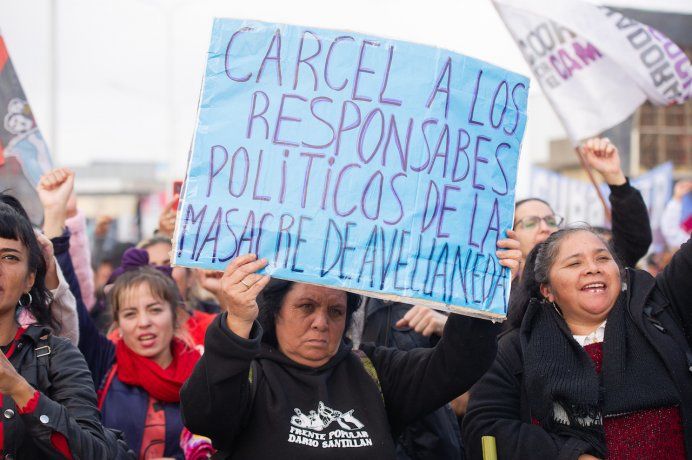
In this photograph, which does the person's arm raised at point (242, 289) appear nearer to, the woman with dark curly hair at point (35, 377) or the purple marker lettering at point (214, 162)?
the purple marker lettering at point (214, 162)

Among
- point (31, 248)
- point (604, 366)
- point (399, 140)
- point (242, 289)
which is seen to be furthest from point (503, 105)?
point (31, 248)

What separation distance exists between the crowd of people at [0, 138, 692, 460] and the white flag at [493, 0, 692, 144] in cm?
210

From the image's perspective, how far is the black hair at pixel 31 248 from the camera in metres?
3.01

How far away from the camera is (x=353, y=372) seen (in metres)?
3.25

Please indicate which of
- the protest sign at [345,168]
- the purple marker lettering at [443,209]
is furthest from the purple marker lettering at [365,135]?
the purple marker lettering at [443,209]

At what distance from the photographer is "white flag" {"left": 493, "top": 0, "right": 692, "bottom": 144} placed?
5430 millimetres

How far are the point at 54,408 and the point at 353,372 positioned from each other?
1059mm

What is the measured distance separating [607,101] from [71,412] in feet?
13.2

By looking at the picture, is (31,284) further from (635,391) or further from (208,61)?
(635,391)

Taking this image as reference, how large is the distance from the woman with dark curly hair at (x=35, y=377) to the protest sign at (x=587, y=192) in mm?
8677

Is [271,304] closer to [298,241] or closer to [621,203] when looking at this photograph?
[298,241]

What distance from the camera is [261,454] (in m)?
2.96

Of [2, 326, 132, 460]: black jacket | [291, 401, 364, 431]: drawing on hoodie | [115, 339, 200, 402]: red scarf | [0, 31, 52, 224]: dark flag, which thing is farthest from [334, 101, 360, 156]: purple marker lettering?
[0, 31, 52, 224]: dark flag

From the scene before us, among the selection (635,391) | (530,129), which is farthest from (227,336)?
(530,129)
